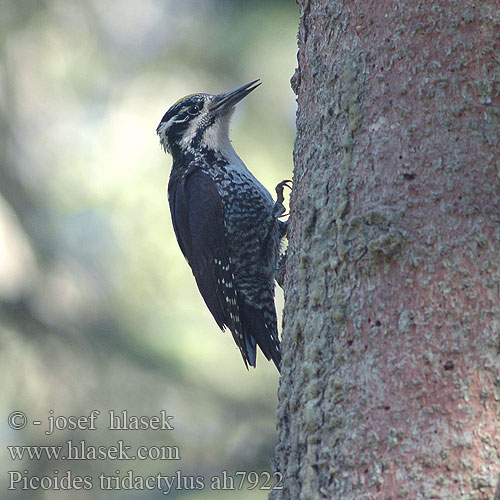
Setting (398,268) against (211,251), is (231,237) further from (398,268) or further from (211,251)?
(398,268)

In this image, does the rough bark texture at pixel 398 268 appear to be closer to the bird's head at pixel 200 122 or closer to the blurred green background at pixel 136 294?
the bird's head at pixel 200 122

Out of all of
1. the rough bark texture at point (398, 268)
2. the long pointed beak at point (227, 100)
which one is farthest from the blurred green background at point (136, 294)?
the rough bark texture at point (398, 268)

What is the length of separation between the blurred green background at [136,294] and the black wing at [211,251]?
1172 millimetres

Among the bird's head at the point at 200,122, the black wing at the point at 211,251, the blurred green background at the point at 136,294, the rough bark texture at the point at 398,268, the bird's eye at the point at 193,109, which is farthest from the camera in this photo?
the blurred green background at the point at 136,294

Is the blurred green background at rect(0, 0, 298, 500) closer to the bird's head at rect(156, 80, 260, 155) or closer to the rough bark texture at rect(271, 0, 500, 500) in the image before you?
the bird's head at rect(156, 80, 260, 155)

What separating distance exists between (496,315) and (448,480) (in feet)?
1.15

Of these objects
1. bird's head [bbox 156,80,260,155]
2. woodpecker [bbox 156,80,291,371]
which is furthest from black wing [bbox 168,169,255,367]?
bird's head [bbox 156,80,260,155]

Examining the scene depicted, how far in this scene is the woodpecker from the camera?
372 centimetres

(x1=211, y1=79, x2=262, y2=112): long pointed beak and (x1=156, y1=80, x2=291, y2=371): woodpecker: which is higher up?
(x1=211, y1=79, x2=262, y2=112): long pointed beak

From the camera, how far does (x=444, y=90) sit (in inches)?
72.4

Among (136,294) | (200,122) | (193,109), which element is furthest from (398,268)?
(136,294)

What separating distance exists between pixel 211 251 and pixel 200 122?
2.37 feet

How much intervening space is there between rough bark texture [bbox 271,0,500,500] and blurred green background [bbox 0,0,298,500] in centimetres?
294

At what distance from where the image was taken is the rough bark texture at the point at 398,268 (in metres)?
1.58
